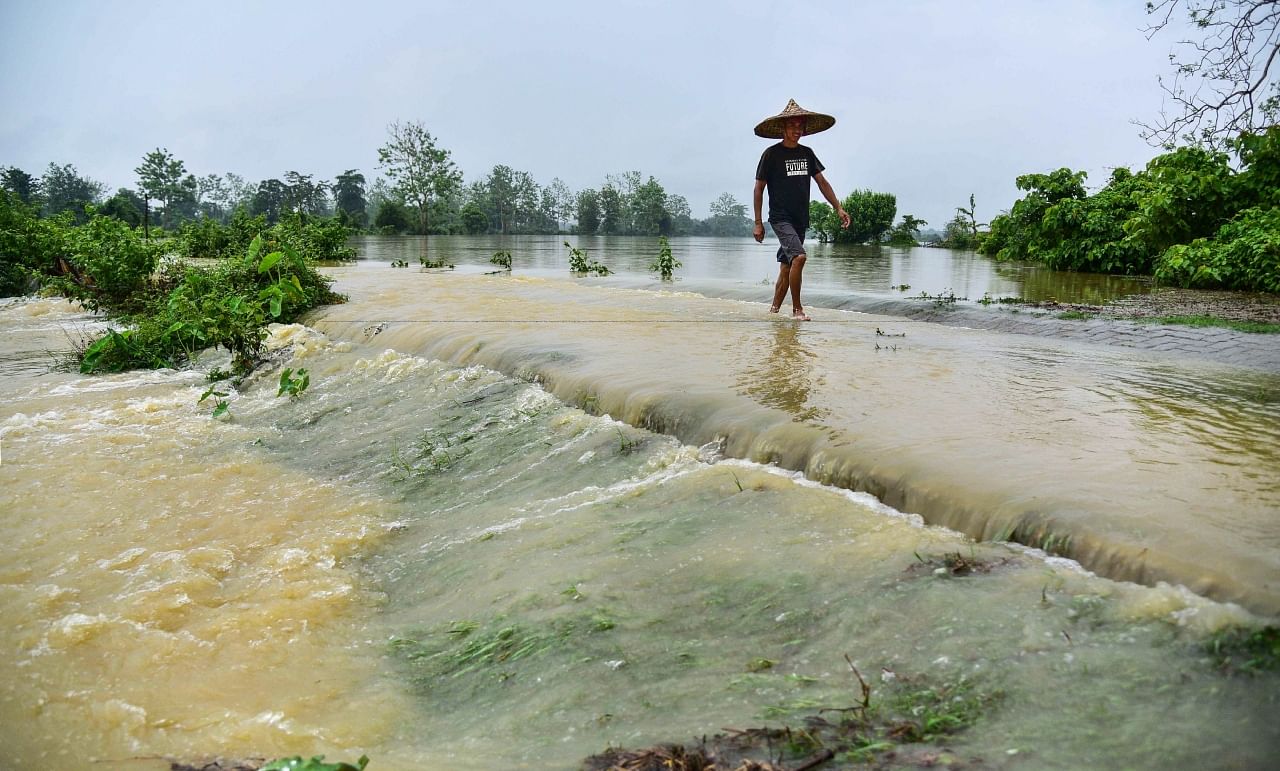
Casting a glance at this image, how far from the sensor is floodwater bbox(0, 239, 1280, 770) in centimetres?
215

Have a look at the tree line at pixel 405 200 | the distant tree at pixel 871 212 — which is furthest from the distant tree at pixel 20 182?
the distant tree at pixel 871 212

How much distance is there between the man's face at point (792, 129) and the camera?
8.18m

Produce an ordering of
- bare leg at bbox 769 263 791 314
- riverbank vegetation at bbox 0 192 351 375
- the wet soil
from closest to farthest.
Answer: riverbank vegetation at bbox 0 192 351 375, the wet soil, bare leg at bbox 769 263 791 314

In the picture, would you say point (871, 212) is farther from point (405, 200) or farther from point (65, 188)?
point (65, 188)

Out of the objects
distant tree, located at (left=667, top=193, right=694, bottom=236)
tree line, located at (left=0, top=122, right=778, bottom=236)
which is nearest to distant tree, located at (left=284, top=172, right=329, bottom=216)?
tree line, located at (left=0, top=122, right=778, bottom=236)

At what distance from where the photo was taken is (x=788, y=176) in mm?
8336

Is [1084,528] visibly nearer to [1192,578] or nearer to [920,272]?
[1192,578]

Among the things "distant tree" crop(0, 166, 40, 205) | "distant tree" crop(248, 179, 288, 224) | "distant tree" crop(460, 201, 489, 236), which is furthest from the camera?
"distant tree" crop(248, 179, 288, 224)

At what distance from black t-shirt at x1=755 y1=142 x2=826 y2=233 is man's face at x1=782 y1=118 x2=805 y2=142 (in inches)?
3.8

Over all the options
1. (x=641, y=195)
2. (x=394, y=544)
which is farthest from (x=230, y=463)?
(x=641, y=195)

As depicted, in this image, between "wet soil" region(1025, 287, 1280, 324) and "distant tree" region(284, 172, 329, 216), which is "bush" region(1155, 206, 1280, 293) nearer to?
"wet soil" region(1025, 287, 1280, 324)

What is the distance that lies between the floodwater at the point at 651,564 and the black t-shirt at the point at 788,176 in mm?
2574

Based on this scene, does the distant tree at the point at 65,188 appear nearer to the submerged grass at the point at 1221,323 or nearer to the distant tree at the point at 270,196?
the distant tree at the point at 270,196

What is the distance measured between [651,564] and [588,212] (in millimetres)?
83851
